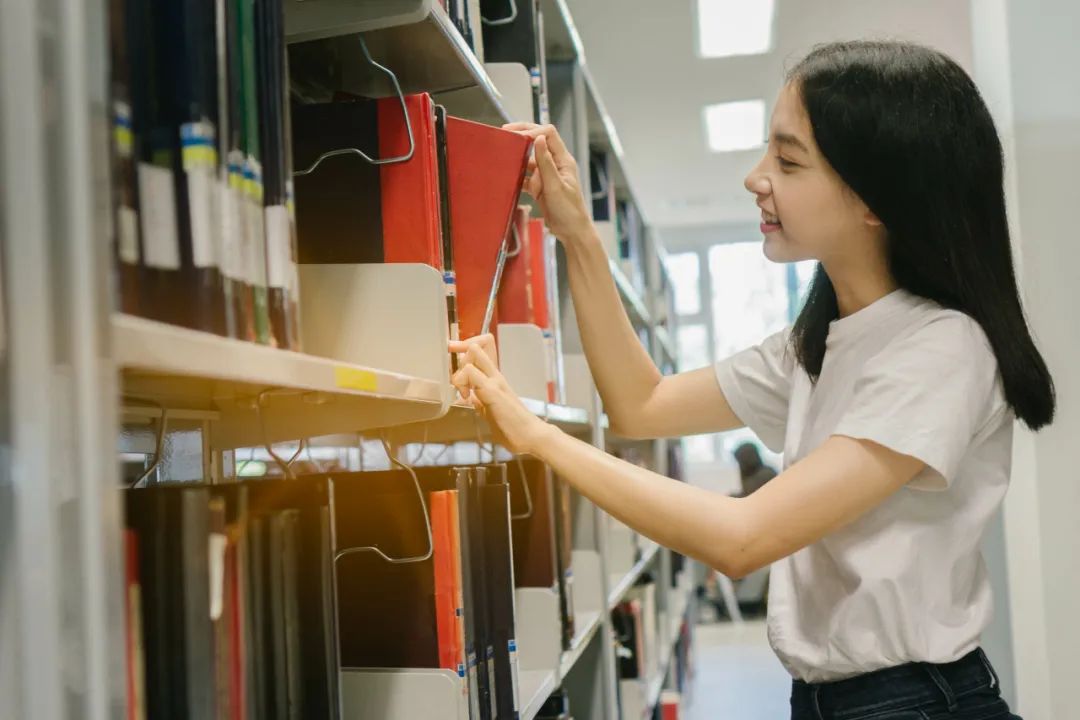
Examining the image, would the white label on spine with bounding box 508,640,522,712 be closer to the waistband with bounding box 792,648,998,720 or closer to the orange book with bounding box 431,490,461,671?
the orange book with bounding box 431,490,461,671

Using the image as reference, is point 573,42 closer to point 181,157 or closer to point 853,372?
point 853,372

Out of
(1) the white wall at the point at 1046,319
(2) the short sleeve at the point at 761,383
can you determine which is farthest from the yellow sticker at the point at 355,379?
(1) the white wall at the point at 1046,319

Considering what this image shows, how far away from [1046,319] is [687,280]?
6.70m

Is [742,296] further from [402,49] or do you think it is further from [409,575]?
[409,575]

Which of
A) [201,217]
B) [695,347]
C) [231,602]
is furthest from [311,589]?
[695,347]

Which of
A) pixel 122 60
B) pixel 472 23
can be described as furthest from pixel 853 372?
pixel 122 60

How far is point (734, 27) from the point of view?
4648 mm

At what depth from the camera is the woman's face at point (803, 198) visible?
140 cm

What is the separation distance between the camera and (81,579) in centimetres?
51

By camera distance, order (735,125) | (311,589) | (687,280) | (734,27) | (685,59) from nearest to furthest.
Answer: (311,589) → (734,27) → (685,59) → (735,125) → (687,280)

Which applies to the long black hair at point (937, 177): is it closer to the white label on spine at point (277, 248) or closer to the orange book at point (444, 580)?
→ the orange book at point (444, 580)

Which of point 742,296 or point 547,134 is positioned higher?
point 742,296

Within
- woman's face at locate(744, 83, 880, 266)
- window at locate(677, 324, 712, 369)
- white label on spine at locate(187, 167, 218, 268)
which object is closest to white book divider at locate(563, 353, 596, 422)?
woman's face at locate(744, 83, 880, 266)

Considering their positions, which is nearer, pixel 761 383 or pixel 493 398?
pixel 493 398
